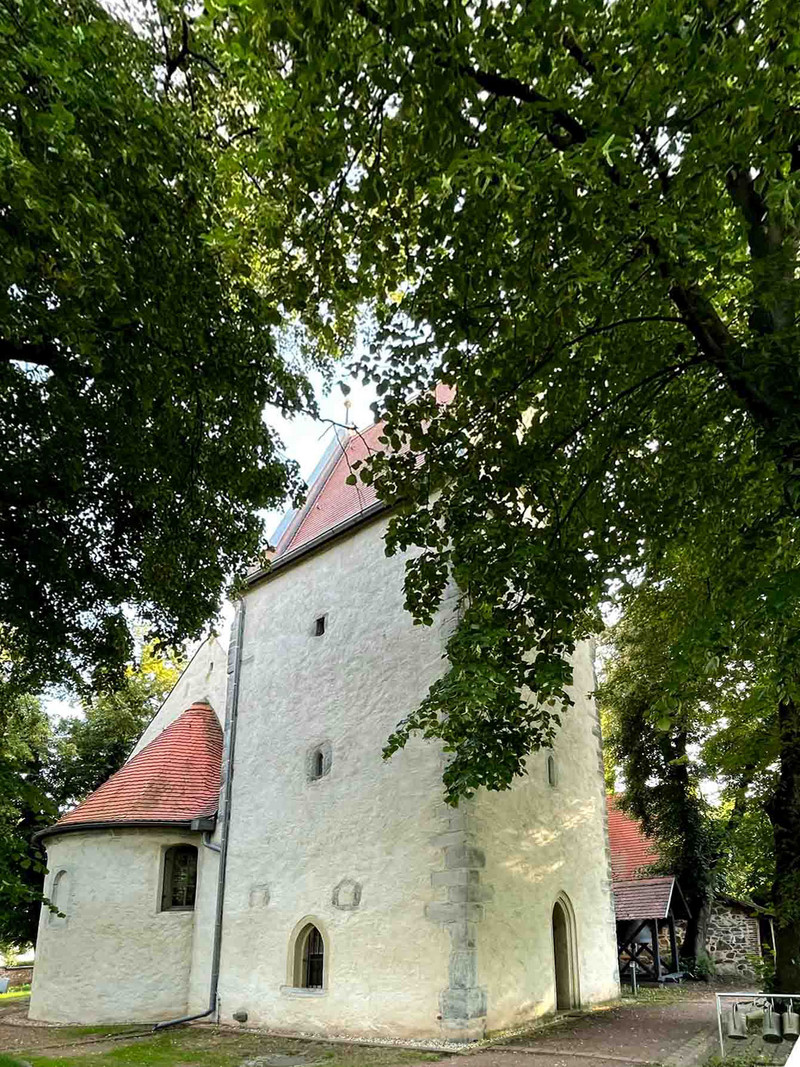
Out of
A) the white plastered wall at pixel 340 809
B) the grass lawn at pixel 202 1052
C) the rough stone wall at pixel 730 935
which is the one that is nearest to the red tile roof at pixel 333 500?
the white plastered wall at pixel 340 809

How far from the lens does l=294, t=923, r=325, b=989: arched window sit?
12406 millimetres

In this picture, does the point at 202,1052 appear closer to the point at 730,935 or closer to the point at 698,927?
the point at 698,927

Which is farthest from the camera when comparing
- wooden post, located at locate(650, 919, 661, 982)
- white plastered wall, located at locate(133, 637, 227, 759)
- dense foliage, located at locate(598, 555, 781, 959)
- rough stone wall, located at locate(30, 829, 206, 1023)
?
A: white plastered wall, located at locate(133, 637, 227, 759)

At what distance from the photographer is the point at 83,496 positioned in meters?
9.88

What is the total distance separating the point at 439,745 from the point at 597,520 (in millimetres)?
5266

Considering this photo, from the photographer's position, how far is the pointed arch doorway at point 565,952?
40.4 feet

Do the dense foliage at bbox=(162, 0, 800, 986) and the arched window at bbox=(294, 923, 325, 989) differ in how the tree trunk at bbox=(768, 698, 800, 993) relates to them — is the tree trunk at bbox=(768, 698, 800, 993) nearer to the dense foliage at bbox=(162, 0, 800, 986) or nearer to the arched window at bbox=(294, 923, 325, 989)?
the dense foliage at bbox=(162, 0, 800, 986)

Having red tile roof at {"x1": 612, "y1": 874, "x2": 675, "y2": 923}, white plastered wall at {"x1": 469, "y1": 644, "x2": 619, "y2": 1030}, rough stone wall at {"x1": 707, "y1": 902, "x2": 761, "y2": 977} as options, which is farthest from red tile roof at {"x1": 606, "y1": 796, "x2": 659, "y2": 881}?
white plastered wall at {"x1": 469, "y1": 644, "x2": 619, "y2": 1030}

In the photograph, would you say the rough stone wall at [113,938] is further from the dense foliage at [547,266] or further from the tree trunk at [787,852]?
the tree trunk at [787,852]

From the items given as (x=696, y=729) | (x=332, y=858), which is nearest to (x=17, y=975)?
(x=332, y=858)

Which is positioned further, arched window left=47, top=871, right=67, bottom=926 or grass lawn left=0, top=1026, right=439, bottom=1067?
arched window left=47, top=871, right=67, bottom=926

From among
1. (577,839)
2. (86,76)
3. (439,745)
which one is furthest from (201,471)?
(577,839)

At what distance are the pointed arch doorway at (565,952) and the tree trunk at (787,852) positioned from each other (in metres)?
3.34

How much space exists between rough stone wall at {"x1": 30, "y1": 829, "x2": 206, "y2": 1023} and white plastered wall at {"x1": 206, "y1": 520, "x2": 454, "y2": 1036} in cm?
132
